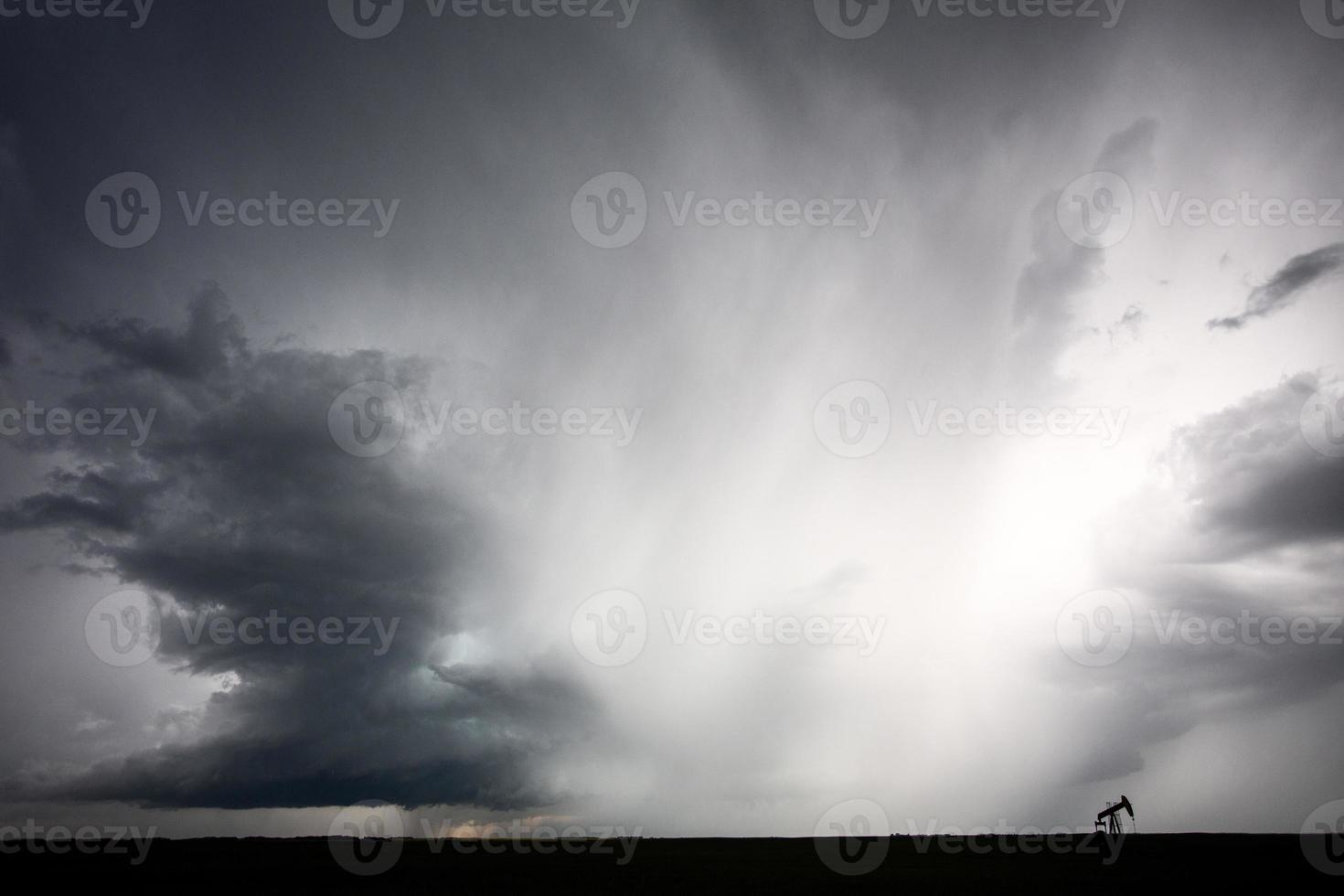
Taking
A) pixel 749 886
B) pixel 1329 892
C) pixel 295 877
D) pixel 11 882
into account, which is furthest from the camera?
pixel 295 877

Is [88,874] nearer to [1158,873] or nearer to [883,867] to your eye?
[883,867]

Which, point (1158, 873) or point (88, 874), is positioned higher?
point (1158, 873)

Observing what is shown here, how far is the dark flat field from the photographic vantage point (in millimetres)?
46594

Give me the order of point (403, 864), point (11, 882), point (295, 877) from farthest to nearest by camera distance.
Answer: point (403, 864) < point (295, 877) < point (11, 882)

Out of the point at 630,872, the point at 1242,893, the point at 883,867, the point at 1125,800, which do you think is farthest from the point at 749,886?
the point at 1125,800

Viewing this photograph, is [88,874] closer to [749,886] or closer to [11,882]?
[11,882]

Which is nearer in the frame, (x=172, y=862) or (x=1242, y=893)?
(x=1242, y=893)

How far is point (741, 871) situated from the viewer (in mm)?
57594

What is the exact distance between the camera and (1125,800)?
82.1m

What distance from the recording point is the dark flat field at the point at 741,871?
46.6 m

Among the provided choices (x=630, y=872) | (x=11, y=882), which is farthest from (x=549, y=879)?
(x=11, y=882)

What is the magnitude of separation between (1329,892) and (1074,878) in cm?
1352

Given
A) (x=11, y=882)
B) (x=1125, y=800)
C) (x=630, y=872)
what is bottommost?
(x=11, y=882)

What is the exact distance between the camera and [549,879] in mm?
52375
